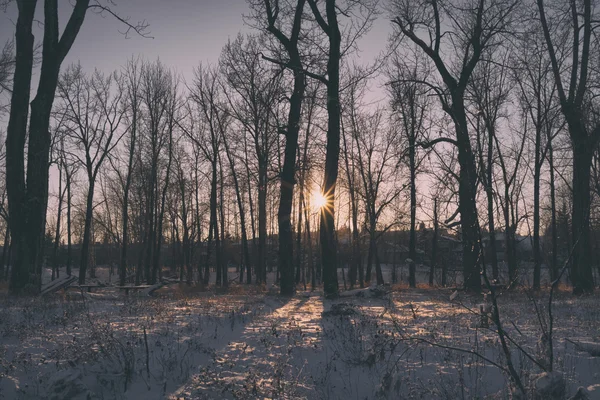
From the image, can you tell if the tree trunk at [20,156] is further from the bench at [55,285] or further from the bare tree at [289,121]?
the bare tree at [289,121]

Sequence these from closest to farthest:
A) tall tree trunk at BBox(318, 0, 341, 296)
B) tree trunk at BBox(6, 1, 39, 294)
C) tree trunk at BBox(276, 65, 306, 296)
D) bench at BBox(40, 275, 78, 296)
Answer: tree trunk at BBox(6, 1, 39, 294), bench at BBox(40, 275, 78, 296), tall tree trunk at BBox(318, 0, 341, 296), tree trunk at BBox(276, 65, 306, 296)

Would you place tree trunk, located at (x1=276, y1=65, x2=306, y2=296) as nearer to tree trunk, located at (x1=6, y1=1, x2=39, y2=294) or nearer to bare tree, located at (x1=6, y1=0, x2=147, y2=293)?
bare tree, located at (x1=6, y1=0, x2=147, y2=293)

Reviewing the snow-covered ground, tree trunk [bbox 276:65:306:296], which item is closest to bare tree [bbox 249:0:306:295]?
tree trunk [bbox 276:65:306:296]

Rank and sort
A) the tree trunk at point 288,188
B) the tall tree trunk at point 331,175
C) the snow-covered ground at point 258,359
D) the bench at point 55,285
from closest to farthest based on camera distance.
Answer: the snow-covered ground at point 258,359
the bench at point 55,285
the tall tree trunk at point 331,175
the tree trunk at point 288,188

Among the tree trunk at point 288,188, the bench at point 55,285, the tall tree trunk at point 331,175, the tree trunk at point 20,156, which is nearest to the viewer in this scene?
the tree trunk at point 20,156

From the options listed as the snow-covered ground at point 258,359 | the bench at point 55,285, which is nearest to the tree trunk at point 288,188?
the snow-covered ground at point 258,359

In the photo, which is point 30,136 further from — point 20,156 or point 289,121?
point 289,121

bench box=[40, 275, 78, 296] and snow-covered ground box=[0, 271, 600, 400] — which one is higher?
bench box=[40, 275, 78, 296]

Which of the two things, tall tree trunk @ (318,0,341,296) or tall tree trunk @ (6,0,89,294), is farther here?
tall tree trunk @ (318,0,341,296)

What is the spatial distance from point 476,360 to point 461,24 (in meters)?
13.7

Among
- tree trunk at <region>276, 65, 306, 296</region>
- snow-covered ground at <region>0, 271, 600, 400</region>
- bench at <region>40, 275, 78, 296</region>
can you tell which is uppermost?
tree trunk at <region>276, 65, 306, 296</region>

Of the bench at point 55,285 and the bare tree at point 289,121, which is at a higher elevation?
the bare tree at point 289,121

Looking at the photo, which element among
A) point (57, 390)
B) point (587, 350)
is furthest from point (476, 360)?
point (57, 390)

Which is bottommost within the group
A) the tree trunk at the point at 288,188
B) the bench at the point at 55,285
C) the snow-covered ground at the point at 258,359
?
the snow-covered ground at the point at 258,359
